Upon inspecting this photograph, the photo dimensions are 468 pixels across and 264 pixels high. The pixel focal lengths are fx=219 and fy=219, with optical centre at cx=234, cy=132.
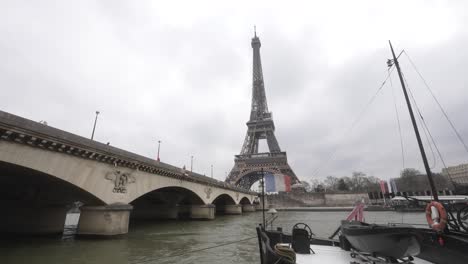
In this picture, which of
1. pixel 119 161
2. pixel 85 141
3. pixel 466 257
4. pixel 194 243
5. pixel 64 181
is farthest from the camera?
pixel 119 161

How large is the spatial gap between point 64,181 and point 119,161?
3453 millimetres

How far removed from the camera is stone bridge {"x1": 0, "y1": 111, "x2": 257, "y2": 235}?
9327 millimetres

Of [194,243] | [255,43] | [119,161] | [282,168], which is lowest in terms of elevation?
[194,243]

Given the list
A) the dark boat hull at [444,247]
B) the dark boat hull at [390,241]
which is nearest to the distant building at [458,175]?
the dark boat hull at [444,247]

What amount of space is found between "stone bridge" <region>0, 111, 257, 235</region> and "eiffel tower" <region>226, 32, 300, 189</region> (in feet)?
167

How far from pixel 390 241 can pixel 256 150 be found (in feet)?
253

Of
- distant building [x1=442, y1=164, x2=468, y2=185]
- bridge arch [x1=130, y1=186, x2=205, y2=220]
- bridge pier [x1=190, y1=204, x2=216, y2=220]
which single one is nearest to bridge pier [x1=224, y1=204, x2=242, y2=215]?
bridge arch [x1=130, y1=186, x2=205, y2=220]

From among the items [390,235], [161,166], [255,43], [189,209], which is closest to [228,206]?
[189,209]

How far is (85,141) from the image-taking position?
1207 cm

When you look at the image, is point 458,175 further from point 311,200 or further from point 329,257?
point 329,257

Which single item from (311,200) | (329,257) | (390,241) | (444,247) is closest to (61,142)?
(329,257)

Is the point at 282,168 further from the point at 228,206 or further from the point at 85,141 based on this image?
the point at 85,141

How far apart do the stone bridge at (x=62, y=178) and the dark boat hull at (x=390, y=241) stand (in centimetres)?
1285

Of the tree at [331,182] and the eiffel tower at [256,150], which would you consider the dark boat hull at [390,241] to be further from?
the tree at [331,182]
